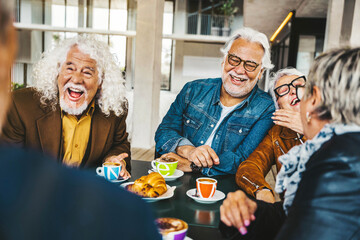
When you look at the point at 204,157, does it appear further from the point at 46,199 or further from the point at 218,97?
the point at 46,199

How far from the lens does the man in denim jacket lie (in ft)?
6.86

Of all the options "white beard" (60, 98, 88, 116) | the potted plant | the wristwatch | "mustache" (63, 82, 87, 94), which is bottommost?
the wristwatch

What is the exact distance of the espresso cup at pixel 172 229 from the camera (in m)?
0.89

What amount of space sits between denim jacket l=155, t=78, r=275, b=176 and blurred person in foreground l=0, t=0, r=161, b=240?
1.58 meters

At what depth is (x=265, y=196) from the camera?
155 centimetres

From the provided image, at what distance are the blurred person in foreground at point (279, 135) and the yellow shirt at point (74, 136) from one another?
97cm

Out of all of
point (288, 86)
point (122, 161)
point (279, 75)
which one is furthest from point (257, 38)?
point (122, 161)

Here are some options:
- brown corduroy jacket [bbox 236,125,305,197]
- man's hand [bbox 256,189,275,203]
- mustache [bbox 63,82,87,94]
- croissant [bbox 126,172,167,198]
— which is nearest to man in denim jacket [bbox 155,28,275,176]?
brown corduroy jacket [bbox 236,125,305,197]

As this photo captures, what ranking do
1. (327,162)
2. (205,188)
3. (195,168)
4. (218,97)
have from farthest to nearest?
(218,97) < (195,168) < (205,188) < (327,162)

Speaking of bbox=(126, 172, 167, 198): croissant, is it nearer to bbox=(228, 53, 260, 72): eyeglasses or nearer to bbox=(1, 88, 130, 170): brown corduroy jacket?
bbox=(1, 88, 130, 170): brown corduroy jacket

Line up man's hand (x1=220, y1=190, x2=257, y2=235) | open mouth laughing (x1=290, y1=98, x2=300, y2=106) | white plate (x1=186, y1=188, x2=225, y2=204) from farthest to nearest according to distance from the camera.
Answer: open mouth laughing (x1=290, y1=98, x2=300, y2=106) < white plate (x1=186, y1=188, x2=225, y2=204) < man's hand (x1=220, y1=190, x2=257, y2=235)

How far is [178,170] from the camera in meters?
1.89

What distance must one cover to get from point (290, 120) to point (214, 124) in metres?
0.58

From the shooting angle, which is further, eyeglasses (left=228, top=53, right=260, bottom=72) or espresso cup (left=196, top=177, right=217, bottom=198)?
eyeglasses (left=228, top=53, right=260, bottom=72)
